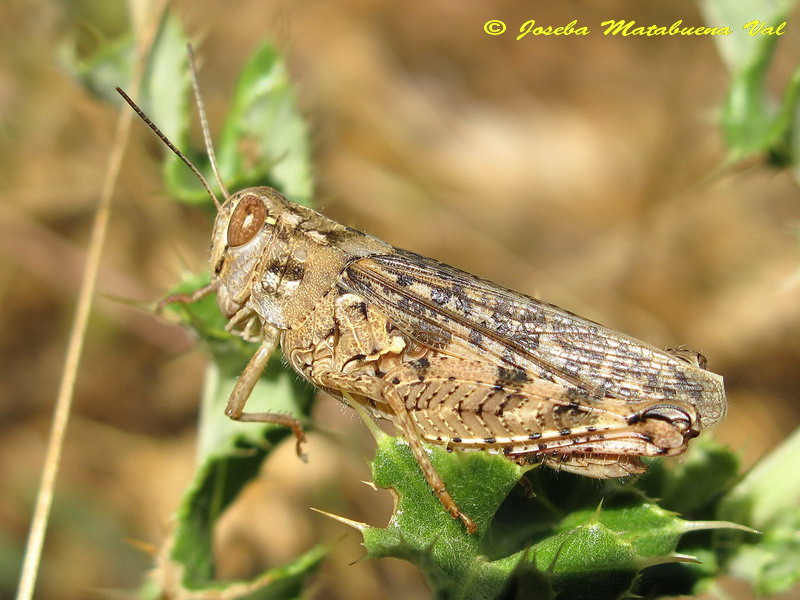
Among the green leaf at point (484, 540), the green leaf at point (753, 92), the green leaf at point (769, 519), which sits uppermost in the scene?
the green leaf at point (753, 92)

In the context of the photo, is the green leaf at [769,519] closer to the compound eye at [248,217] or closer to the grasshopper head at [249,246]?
the grasshopper head at [249,246]

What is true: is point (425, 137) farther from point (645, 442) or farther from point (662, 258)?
point (645, 442)

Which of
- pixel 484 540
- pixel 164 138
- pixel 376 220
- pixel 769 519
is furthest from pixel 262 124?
pixel 376 220

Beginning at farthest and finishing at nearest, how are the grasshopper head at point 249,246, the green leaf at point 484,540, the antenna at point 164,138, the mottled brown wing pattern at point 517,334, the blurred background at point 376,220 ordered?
the blurred background at point 376,220 → the grasshopper head at point 249,246 → the antenna at point 164,138 → the mottled brown wing pattern at point 517,334 → the green leaf at point 484,540

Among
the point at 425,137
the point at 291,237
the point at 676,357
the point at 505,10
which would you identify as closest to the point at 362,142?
the point at 425,137

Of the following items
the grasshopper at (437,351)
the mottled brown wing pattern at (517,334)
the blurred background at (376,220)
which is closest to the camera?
the grasshopper at (437,351)
